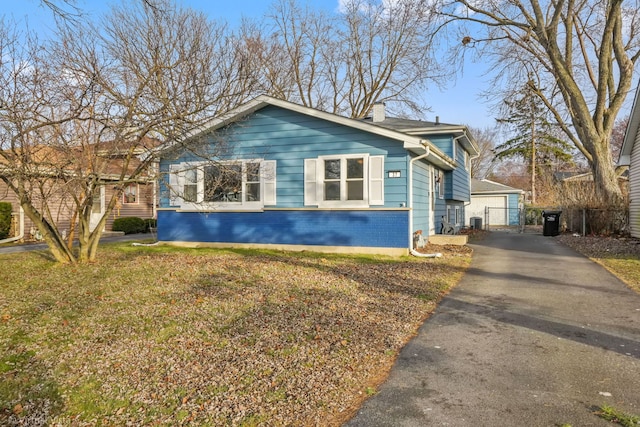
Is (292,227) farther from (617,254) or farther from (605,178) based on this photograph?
(605,178)

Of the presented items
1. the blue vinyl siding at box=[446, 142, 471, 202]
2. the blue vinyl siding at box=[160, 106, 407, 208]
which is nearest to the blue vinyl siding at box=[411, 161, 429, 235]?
the blue vinyl siding at box=[160, 106, 407, 208]

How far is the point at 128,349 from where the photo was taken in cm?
415

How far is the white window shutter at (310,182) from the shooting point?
1210 cm

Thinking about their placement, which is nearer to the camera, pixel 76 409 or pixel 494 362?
pixel 76 409

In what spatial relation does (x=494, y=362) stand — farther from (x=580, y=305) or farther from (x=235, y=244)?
(x=235, y=244)

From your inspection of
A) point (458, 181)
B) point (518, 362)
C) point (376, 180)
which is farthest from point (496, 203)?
point (518, 362)

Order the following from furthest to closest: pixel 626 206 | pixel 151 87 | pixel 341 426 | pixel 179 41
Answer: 1. pixel 626 206
2. pixel 179 41
3. pixel 151 87
4. pixel 341 426

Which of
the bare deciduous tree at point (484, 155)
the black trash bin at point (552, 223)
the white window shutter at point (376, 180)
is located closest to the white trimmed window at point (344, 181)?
the white window shutter at point (376, 180)

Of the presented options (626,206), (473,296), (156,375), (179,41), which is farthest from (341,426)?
(626,206)

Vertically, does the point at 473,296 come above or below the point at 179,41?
below

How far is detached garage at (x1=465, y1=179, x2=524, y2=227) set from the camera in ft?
105

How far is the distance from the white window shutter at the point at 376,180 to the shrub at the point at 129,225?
12.4 m

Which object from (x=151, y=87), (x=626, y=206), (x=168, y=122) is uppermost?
(x=151, y=87)

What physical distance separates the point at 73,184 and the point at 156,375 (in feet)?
18.5
